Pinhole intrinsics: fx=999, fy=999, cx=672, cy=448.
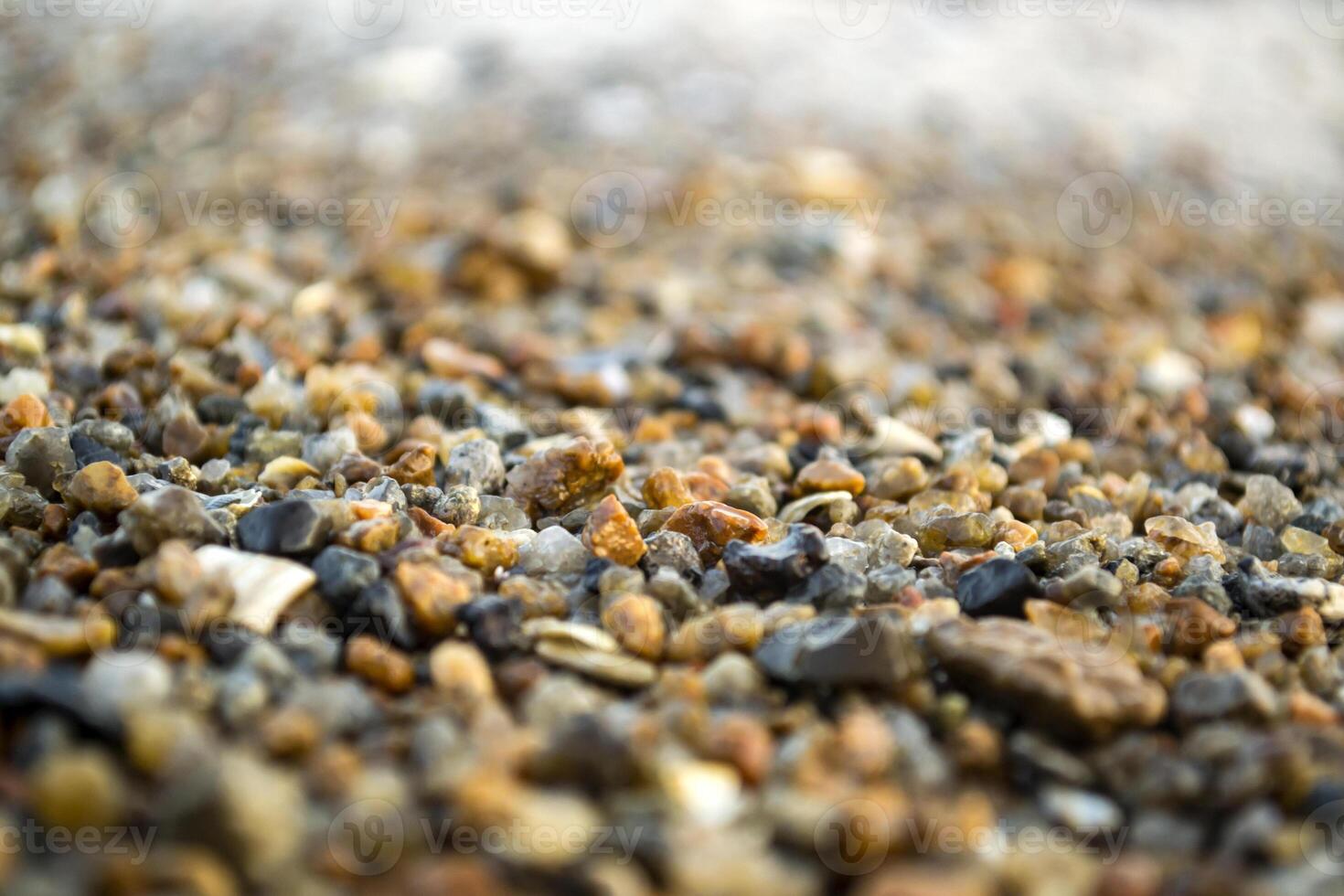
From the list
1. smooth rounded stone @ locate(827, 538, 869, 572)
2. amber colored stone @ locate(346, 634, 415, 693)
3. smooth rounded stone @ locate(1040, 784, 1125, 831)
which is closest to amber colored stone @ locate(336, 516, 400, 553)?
amber colored stone @ locate(346, 634, 415, 693)

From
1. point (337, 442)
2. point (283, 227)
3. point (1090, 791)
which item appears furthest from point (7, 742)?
point (283, 227)

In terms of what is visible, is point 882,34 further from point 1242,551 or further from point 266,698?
point 266,698

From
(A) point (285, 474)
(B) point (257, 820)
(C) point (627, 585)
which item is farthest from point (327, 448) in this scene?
(B) point (257, 820)

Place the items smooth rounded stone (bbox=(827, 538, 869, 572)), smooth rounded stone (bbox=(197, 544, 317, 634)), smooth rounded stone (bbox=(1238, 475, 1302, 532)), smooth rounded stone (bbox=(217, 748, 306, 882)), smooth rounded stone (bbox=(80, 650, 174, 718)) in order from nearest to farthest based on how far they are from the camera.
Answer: smooth rounded stone (bbox=(217, 748, 306, 882))
smooth rounded stone (bbox=(80, 650, 174, 718))
smooth rounded stone (bbox=(197, 544, 317, 634))
smooth rounded stone (bbox=(827, 538, 869, 572))
smooth rounded stone (bbox=(1238, 475, 1302, 532))

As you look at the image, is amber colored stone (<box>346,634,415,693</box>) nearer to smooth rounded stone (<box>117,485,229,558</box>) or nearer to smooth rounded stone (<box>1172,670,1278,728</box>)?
smooth rounded stone (<box>117,485,229,558</box>)

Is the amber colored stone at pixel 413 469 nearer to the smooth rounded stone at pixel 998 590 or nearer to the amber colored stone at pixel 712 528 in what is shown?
the amber colored stone at pixel 712 528

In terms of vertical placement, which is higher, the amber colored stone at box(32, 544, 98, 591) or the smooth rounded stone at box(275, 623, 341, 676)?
the amber colored stone at box(32, 544, 98, 591)

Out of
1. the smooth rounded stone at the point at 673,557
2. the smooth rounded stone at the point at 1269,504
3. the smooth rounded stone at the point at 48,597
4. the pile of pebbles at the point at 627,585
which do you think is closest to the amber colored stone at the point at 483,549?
the pile of pebbles at the point at 627,585
